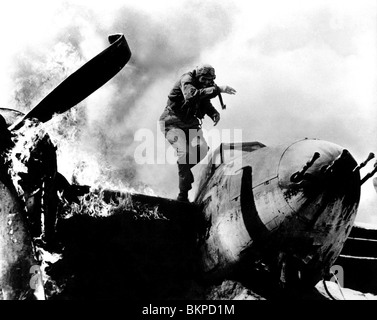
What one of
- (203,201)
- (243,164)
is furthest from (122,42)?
(203,201)

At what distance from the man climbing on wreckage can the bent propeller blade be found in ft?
6.36

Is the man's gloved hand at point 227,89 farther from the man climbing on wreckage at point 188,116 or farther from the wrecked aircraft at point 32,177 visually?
the wrecked aircraft at point 32,177

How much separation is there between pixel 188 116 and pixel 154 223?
2127 mm

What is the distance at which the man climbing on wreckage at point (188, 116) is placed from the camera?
6.96 metres

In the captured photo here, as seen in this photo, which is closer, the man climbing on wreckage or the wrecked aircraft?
the wrecked aircraft

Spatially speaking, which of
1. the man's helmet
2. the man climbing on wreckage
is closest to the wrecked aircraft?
the man climbing on wreckage

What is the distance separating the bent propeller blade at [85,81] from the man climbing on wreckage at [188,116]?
1939mm

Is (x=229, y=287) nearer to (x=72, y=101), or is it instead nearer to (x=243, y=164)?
(x=243, y=164)

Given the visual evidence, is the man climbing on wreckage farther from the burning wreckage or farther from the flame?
the flame

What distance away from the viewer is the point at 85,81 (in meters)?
5.28

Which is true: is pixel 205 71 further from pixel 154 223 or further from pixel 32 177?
pixel 32 177

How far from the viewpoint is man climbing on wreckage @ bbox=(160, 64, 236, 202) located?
696 cm

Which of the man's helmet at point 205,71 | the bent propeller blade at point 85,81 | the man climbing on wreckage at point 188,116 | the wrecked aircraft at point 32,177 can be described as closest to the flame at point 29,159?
the wrecked aircraft at point 32,177

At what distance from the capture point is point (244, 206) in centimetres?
535
